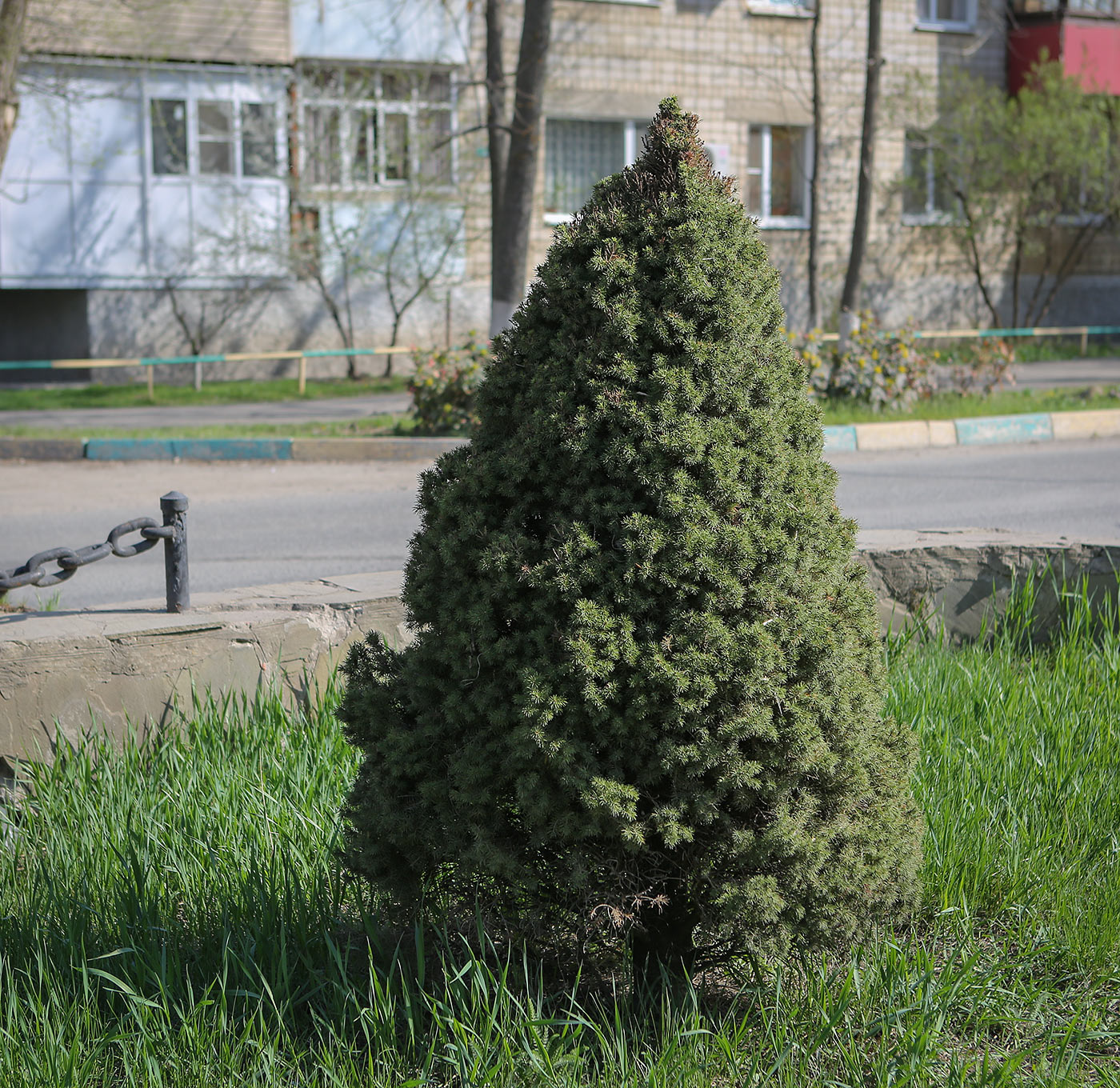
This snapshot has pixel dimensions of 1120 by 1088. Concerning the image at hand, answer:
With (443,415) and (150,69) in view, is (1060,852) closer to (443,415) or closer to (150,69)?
(443,415)

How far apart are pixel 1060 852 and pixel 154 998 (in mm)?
1889

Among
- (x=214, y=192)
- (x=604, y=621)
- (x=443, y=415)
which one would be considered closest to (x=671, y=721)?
(x=604, y=621)

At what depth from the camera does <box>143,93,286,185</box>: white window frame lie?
20.1 meters

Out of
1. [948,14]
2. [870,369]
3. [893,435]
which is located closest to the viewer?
[893,435]

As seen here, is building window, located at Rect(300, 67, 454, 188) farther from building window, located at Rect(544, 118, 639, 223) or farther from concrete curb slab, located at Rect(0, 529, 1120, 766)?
concrete curb slab, located at Rect(0, 529, 1120, 766)

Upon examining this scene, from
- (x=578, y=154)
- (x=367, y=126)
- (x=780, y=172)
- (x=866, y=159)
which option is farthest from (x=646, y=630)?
(x=780, y=172)

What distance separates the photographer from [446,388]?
12055 mm

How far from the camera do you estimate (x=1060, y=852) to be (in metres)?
2.71

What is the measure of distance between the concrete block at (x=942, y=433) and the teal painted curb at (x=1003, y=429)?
0.06 m

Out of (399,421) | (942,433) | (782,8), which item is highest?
→ (782,8)

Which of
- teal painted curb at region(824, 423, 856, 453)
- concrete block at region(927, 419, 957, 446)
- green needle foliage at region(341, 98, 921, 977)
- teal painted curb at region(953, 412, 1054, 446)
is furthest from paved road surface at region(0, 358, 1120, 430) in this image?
green needle foliage at region(341, 98, 921, 977)

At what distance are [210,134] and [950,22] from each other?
15557mm

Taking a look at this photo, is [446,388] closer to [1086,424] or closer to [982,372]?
[982,372]

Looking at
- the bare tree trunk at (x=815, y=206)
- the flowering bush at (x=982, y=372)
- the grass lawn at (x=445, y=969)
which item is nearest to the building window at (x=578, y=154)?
the bare tree trunk at (x=815, y=206)
